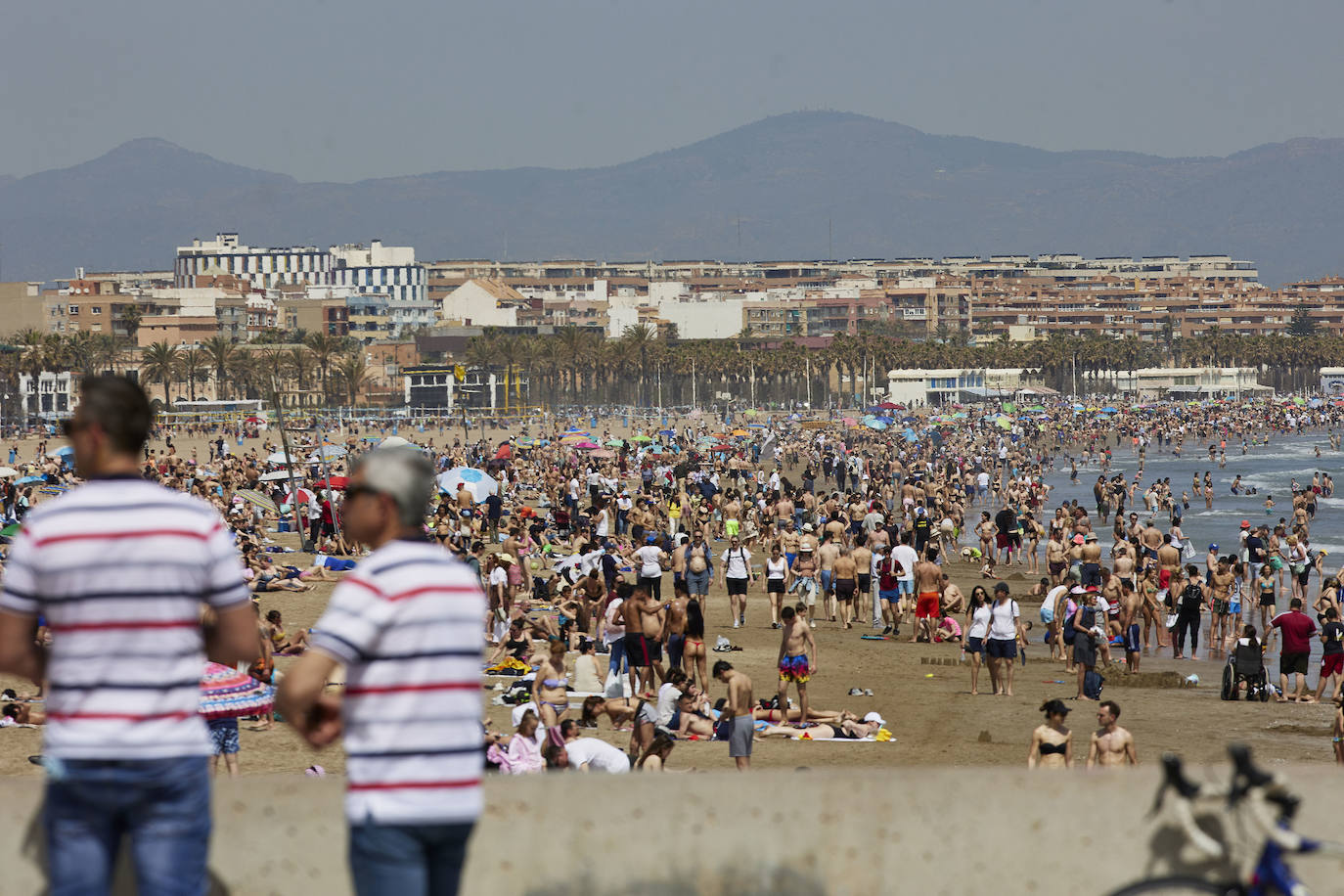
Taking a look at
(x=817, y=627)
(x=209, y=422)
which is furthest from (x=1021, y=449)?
(x=817, y=627)

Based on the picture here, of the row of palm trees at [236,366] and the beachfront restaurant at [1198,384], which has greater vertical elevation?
the row of palm trees at [236,366]

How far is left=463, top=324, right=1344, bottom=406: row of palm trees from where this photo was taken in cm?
12512

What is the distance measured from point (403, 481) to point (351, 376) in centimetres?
10189

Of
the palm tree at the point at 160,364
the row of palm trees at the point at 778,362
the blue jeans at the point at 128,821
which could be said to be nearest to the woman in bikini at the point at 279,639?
the blue jeans at the point at 128,821

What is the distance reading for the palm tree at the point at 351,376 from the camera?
102875 millimetres

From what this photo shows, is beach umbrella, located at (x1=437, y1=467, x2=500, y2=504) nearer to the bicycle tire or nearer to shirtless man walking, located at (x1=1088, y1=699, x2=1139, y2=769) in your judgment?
shirtless man walking, located at (x1=1088, y1=699, x2=1139, y2=769)

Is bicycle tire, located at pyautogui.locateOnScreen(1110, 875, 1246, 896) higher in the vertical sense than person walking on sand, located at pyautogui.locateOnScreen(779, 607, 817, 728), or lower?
higher

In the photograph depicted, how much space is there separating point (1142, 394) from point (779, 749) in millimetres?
123997

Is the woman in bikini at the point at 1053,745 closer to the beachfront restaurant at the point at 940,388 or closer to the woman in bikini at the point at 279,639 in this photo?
the woman in bikini at the point at 279,639

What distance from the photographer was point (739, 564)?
A: 18281 mm

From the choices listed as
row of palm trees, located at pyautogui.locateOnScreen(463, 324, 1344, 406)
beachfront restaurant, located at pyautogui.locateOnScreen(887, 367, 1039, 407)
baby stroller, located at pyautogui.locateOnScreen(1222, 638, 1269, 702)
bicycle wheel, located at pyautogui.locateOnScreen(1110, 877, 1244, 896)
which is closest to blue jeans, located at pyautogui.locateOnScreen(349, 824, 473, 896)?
bicycle wheel, located at pyautogui.locateOnScreen(1110, 877, 1244, 896)

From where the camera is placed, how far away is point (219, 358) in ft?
325

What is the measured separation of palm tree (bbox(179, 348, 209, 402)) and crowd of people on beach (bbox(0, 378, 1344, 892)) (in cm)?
4489

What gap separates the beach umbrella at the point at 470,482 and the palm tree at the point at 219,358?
74782mm
